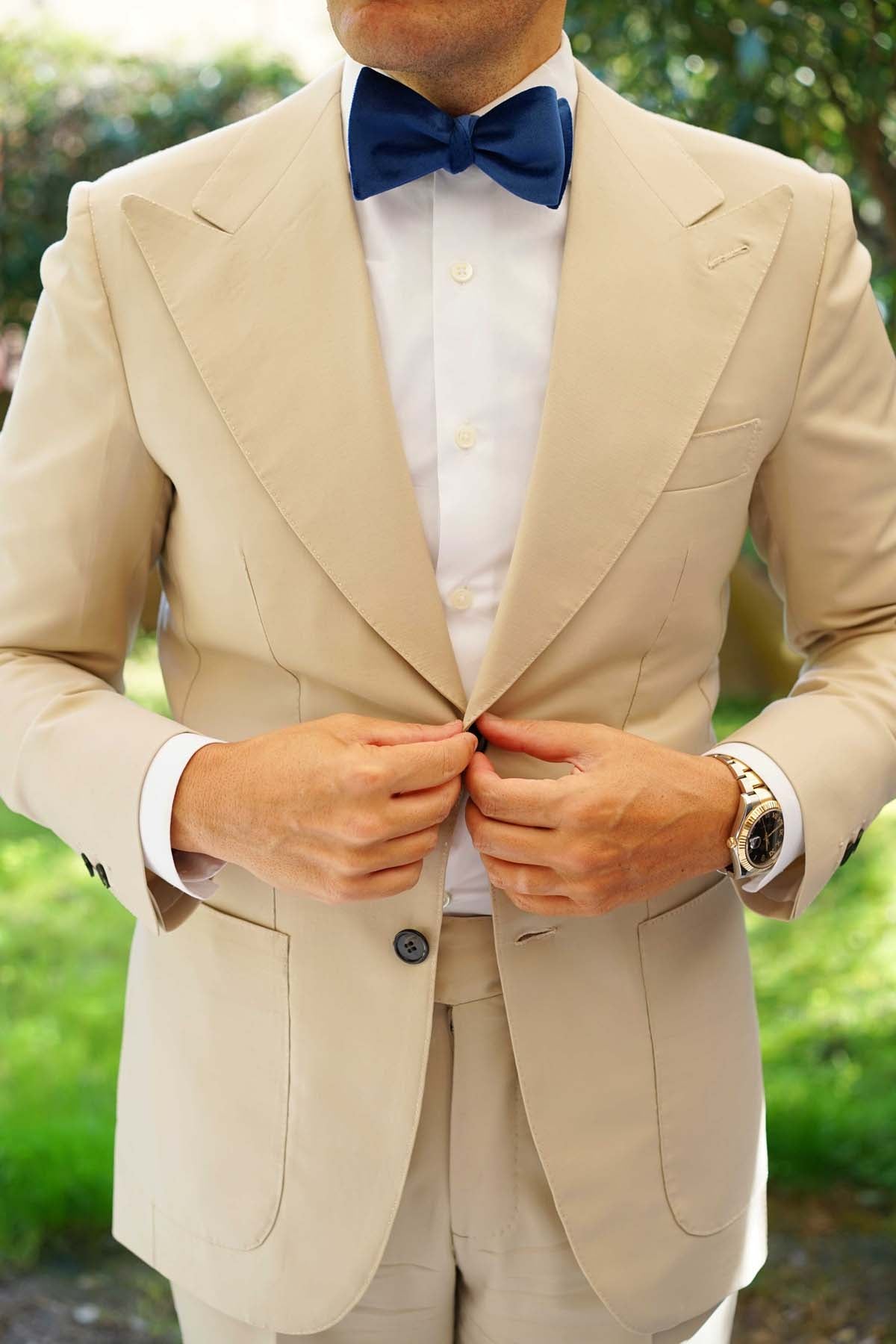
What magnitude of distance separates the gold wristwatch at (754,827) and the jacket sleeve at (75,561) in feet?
2.01

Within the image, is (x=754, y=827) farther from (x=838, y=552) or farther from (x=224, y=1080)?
(x=224, y=1080)

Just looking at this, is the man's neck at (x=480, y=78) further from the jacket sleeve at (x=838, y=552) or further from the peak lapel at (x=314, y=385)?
the jacket sleeve at (x=838, y=552)

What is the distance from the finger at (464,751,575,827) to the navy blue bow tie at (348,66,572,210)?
2.10ft

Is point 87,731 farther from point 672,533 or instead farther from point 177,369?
point 672,533

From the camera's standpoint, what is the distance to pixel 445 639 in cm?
151

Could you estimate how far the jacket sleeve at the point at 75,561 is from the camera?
1518 millimetres

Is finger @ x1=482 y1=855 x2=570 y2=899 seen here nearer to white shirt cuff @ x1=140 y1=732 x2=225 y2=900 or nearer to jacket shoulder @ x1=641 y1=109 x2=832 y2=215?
white shirt cuff @ x1=140 y1=732 x2=225 y2=900

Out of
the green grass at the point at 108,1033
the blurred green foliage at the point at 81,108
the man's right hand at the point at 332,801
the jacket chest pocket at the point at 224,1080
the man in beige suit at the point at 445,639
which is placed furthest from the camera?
the blurred green foliage at the point at 81,108

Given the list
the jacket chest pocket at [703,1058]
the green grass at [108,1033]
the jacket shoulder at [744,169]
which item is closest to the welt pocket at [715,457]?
the jacket shoulder at [744,169]

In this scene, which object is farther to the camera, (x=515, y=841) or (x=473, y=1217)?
(x=473, y=1217)

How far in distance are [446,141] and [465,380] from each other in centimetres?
26

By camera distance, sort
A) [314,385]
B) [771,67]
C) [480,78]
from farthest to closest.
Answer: [771,67] < [480,78] < [314,385]

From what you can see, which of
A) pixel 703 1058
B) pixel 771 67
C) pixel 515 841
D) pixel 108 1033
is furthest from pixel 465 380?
pixel 108 1033

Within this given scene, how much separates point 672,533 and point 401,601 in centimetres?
31
